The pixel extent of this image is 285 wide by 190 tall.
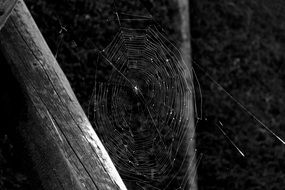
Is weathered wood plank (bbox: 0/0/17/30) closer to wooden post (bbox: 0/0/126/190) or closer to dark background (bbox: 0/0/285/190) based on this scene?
wooden post (bbox: 0/0/126/190)

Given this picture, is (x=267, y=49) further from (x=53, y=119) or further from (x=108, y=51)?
(x=53, y=119)

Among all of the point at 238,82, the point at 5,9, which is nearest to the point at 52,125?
the point at 5,9

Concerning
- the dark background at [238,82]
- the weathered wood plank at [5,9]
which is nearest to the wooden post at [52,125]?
the weathered wood plank at [5,9]

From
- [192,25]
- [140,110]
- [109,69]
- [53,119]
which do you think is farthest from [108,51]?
[53,119]

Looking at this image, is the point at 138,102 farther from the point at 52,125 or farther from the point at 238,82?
the point at 52,125

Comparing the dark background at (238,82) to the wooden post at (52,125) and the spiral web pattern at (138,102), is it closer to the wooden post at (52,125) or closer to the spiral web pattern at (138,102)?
the spiral web pattern at (138,102)

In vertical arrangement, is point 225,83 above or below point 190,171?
above
